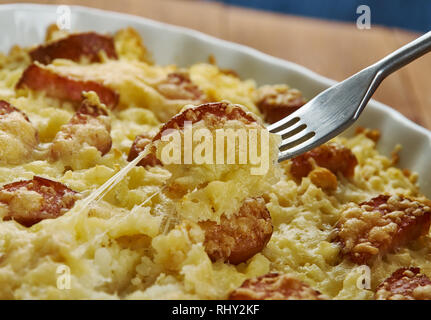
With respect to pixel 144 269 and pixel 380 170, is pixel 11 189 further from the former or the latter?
pixel 380 170

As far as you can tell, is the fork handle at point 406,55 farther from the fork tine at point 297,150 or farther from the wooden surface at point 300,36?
the wooden surface at point 300,36

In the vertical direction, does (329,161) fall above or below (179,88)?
below

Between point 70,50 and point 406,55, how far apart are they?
198 centimetres

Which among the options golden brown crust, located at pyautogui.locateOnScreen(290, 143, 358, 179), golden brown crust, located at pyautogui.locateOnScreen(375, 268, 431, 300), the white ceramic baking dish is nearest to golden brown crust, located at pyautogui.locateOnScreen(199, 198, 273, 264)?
golden brown crust, located at pyautogui.locateOnScreen(375, 268, 431, 300)

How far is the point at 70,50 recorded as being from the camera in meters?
3.98

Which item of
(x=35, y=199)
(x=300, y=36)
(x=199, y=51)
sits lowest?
(x=35, y=199)

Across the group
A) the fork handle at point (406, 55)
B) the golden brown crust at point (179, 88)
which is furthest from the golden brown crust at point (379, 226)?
the golden brown crust at point (179, 88)

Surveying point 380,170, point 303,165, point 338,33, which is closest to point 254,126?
point 303,165

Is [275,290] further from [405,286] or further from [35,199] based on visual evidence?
[35,199]

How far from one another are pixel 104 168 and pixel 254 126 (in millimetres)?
693

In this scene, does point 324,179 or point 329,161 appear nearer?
point 324,179

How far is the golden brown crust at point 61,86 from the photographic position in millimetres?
3494

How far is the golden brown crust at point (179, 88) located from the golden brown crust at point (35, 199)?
126 cm

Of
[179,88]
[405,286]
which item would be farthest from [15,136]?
[405,286]
